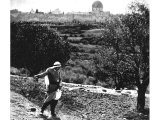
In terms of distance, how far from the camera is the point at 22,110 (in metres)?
9.65

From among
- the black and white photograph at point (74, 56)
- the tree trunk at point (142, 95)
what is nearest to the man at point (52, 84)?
the black and white photograph at point (74, 56)

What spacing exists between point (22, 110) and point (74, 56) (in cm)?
435

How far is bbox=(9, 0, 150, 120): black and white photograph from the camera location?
32.8 feet

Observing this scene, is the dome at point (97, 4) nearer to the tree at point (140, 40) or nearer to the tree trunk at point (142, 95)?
the tree at point (140, 40)

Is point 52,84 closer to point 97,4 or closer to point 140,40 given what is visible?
point 97,4

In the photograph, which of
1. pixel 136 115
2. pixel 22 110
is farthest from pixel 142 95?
pixel 22 110

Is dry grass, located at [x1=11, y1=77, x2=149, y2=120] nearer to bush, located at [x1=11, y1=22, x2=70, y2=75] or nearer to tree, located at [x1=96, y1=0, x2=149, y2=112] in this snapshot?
tree, located at [x1=96, y1=0, x2=149, y2=112]

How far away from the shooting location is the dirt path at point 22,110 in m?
9.24

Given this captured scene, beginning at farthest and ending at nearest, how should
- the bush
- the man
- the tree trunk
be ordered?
the bush → the tree trunk → the man

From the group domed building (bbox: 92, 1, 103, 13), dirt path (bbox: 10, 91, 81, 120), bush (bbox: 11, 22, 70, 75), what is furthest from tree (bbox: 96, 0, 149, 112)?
dirt path (bbox: 10, 91, 81, 120)

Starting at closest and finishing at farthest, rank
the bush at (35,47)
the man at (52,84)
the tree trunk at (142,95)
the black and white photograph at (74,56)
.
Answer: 1. the man at (52,84)
2. the black and white photograph at (74,56)
3. the tree trunk at (142,95)
4. the bush at (35,47)
